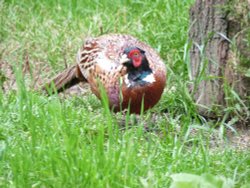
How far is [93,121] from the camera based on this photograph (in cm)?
525

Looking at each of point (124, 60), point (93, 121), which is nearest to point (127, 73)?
point (124, 60)

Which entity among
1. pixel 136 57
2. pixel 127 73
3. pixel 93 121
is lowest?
pixel 93 121

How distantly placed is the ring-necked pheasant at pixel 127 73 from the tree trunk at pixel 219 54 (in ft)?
1.03

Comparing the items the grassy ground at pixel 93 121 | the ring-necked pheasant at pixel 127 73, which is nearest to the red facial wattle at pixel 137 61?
the ring-necked pheasant at pixel 127 73

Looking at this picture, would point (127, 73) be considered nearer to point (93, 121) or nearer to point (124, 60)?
point (124, 60)

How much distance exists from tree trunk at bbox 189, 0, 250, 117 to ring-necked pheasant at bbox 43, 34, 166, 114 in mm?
314

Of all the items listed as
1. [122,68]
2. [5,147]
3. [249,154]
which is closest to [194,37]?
[122,68]

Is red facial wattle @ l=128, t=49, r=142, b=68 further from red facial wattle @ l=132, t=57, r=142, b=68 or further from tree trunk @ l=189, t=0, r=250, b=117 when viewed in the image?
tree trunk @ l=189, t=0, r=250, b=117

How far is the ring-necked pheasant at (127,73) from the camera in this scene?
18.4 ft

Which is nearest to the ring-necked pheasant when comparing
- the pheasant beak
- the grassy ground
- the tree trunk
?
the pheasant beak

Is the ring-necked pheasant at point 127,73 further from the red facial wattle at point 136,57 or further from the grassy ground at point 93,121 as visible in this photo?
the grassy ground at point 93,121

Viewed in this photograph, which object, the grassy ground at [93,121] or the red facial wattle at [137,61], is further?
the red facial wattle at [137,61]

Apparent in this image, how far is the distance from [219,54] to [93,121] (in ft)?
3.84

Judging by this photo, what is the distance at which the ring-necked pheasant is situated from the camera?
18.4 feet
